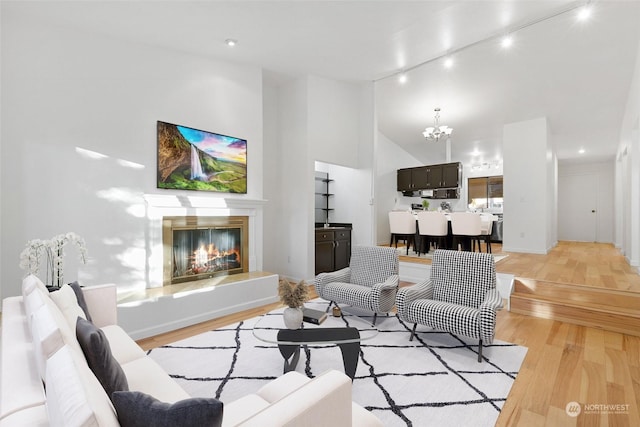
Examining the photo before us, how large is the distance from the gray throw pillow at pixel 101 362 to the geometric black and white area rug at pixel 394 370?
1144mm

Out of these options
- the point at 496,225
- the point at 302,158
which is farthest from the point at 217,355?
the point at 496,225

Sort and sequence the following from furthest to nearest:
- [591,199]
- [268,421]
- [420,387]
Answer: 1. [591,199]
2. [420,387]
3. [268,421]

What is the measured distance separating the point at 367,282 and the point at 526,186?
510 cm

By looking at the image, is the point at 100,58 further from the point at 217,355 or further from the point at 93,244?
the point at 217,355

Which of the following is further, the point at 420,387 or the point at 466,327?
the point at 466,327

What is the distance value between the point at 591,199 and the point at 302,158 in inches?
414

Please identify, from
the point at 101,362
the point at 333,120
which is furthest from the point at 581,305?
the point at 101,362

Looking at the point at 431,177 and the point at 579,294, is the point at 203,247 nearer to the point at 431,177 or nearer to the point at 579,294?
the point at 579,294

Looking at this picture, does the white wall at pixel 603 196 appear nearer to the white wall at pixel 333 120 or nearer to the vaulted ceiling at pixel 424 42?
the vaulted ceiling at pixel 424 42

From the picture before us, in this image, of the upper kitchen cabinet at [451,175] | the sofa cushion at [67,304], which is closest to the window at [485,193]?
the upper kitchen cabinet at [451,175]

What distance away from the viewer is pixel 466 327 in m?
2.65

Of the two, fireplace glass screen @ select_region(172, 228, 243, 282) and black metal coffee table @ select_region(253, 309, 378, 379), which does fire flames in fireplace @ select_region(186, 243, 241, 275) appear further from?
black metal coffee table @ select_region(253, 309, 378, 379)

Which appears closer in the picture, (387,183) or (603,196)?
(387,183)

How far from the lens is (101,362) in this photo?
1115 mm
